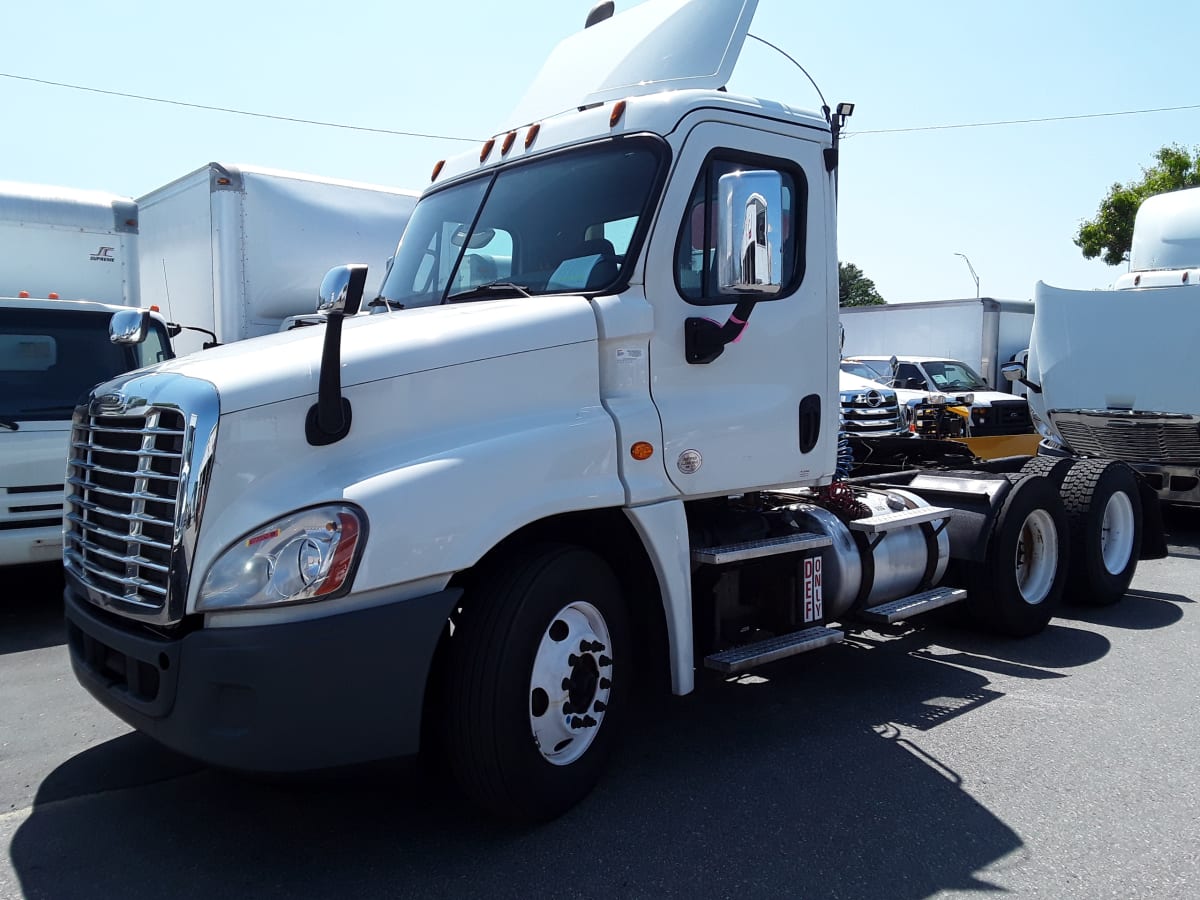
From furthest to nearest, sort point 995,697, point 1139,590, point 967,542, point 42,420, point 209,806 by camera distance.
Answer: point 1139,590
point 42,420
point 967,542
point 995,697
point 209,806

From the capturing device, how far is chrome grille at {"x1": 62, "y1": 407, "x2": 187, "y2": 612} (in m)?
3.20

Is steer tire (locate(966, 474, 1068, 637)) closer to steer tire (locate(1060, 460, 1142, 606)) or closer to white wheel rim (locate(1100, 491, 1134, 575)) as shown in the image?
steer tire (locate(1060, 460, 1142, 606))

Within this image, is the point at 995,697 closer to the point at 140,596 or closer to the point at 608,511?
the point at 608,511

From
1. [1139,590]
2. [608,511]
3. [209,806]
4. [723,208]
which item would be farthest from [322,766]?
[1139,590]

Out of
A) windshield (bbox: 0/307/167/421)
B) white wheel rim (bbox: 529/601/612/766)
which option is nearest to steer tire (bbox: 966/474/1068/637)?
white wheel rim (bbox: 529/601/612/766)

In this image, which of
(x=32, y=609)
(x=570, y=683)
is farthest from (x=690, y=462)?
(x=32, y=609)

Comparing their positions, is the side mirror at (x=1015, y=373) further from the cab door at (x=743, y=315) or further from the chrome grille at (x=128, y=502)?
the chrome grille at (x=128, y=502)

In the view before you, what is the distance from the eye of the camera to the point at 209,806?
156 inches

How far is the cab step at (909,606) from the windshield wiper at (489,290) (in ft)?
8.69

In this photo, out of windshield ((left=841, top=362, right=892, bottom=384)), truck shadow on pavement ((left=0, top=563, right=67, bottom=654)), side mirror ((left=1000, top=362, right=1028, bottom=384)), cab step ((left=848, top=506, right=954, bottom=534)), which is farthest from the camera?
windshield ((left=841, top=362, right=892, bottom=384))

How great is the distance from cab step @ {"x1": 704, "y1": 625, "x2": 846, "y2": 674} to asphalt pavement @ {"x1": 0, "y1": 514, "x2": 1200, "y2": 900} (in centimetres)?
45

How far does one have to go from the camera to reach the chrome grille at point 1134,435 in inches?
388

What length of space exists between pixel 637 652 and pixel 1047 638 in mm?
3467

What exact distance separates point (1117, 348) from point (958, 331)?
13.8 meters
